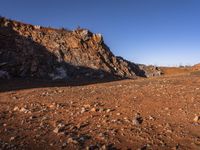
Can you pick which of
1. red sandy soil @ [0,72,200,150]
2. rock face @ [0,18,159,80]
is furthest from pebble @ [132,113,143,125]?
rock face @ [0,18,159,80]

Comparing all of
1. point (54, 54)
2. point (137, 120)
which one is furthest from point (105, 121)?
point (54, 54)

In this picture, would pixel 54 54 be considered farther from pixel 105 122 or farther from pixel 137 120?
pixel 137 120

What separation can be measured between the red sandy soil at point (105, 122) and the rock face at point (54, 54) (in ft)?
42.3

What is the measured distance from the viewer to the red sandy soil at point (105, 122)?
5.65 meters

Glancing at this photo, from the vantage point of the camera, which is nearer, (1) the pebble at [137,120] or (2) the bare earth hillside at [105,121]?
(2) the bare earth hillside at [105,121]

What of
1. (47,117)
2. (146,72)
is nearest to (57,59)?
(146,72)

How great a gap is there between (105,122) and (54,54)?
66.9ft

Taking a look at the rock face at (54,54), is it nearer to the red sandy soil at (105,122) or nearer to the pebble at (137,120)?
the red sandy soil at (105,122)

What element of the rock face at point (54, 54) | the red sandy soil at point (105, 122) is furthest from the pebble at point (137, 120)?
the rock face at point (54, 54)

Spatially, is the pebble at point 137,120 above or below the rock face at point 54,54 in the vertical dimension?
below

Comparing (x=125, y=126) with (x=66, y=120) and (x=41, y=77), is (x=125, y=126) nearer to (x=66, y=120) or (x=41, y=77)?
(x=66, y=120)

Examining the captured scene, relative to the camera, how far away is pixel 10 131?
6383mm

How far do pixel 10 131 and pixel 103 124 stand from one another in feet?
6.44

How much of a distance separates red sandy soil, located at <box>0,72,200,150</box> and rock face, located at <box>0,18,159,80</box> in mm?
12904
